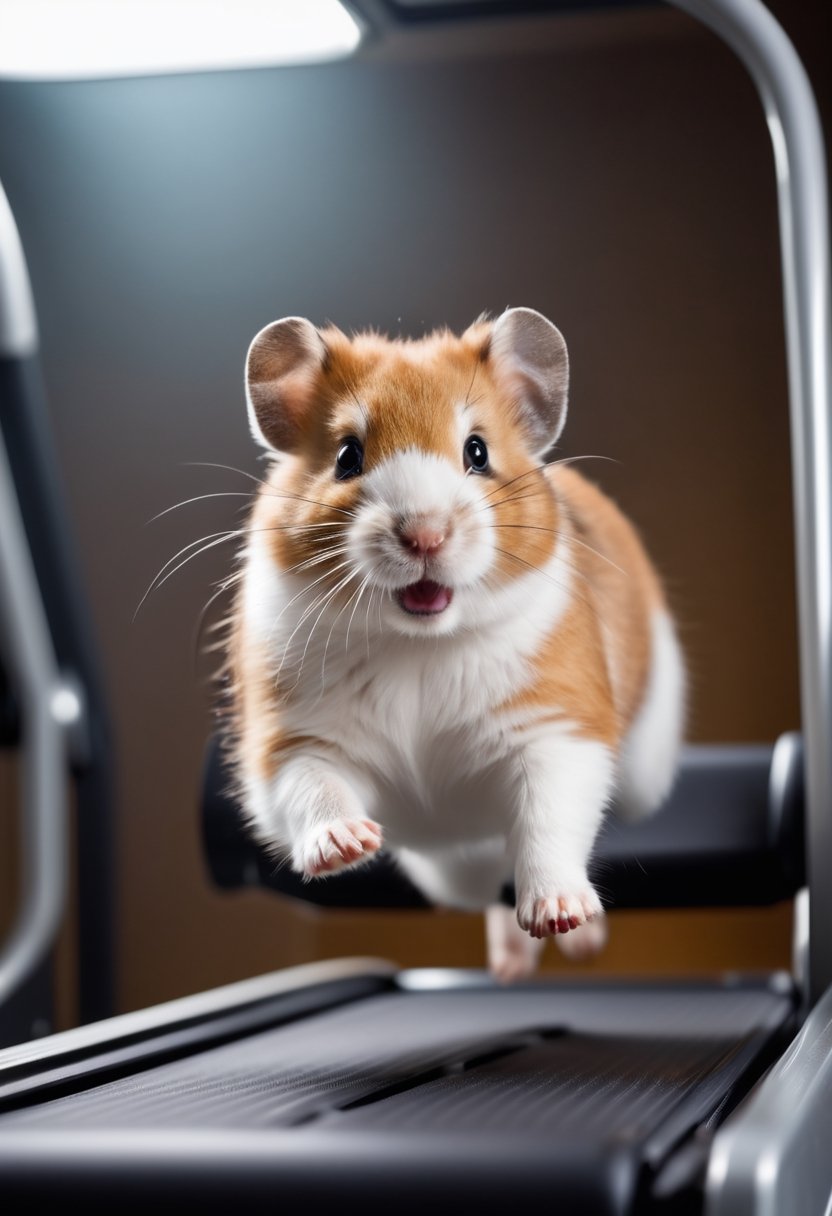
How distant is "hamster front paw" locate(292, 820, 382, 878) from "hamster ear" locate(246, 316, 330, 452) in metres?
0.13

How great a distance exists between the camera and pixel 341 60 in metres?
0.83

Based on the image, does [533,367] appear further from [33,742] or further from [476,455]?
[33,742]

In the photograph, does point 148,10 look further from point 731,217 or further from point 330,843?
point 330,843

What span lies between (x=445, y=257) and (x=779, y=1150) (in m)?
0.39

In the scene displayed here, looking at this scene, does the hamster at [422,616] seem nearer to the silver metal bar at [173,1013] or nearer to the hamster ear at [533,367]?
the hamster ear at [533,367]

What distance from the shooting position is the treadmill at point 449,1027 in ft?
1.50

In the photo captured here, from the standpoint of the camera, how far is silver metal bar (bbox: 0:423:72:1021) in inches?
48.3

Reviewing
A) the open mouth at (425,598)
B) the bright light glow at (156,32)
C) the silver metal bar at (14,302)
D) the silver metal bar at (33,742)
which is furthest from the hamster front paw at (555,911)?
the silver metal bar at (33,742)

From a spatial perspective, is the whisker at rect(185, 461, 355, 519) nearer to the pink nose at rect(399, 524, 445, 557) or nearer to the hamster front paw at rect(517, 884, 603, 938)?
the pink nose at rect(399, 524, 445, 557)

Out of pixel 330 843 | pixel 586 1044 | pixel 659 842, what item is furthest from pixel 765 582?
pixel 330 843

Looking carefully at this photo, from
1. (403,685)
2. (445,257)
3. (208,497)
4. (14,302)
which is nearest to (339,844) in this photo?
(403,685)

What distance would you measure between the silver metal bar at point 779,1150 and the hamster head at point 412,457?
20cm

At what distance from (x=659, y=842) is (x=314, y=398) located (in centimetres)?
59

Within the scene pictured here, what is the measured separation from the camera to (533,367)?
1.48ft
